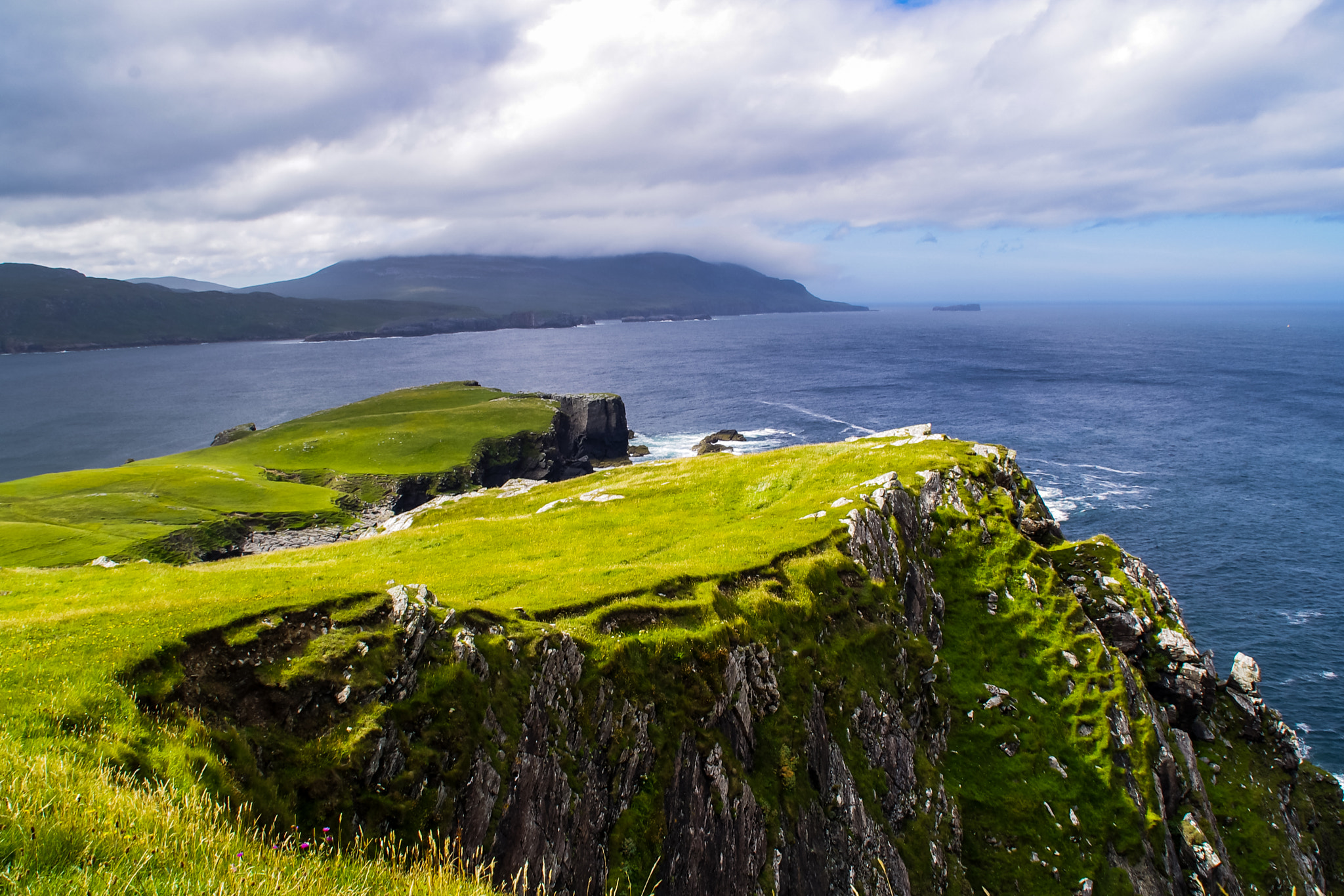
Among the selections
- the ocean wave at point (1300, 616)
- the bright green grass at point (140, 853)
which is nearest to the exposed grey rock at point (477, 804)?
the bright green grass at point (140, 853)

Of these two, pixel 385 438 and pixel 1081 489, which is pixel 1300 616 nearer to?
pixel 1081 489

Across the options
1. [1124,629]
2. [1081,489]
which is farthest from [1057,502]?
[1124,629]

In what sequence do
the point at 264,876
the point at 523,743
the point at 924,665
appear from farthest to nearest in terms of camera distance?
the point at 924,665 → the point at 523,743 → the point at 264,876

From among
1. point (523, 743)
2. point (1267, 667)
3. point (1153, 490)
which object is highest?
point (523, 743)

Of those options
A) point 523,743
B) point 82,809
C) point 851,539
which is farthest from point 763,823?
point 82,809

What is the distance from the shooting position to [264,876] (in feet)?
21.6

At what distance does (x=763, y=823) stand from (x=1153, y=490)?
276 ft

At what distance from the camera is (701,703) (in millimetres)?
18609

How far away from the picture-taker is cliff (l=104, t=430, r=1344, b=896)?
1452cm

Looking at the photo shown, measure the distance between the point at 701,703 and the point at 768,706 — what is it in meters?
2.63

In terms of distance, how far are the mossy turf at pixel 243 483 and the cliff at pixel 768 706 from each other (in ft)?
131

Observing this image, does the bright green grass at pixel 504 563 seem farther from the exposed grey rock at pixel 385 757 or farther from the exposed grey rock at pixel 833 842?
the exposed grey rock at pixel 833 842

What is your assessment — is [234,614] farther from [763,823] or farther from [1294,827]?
[1294,827]

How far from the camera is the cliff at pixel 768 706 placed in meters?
14.5
